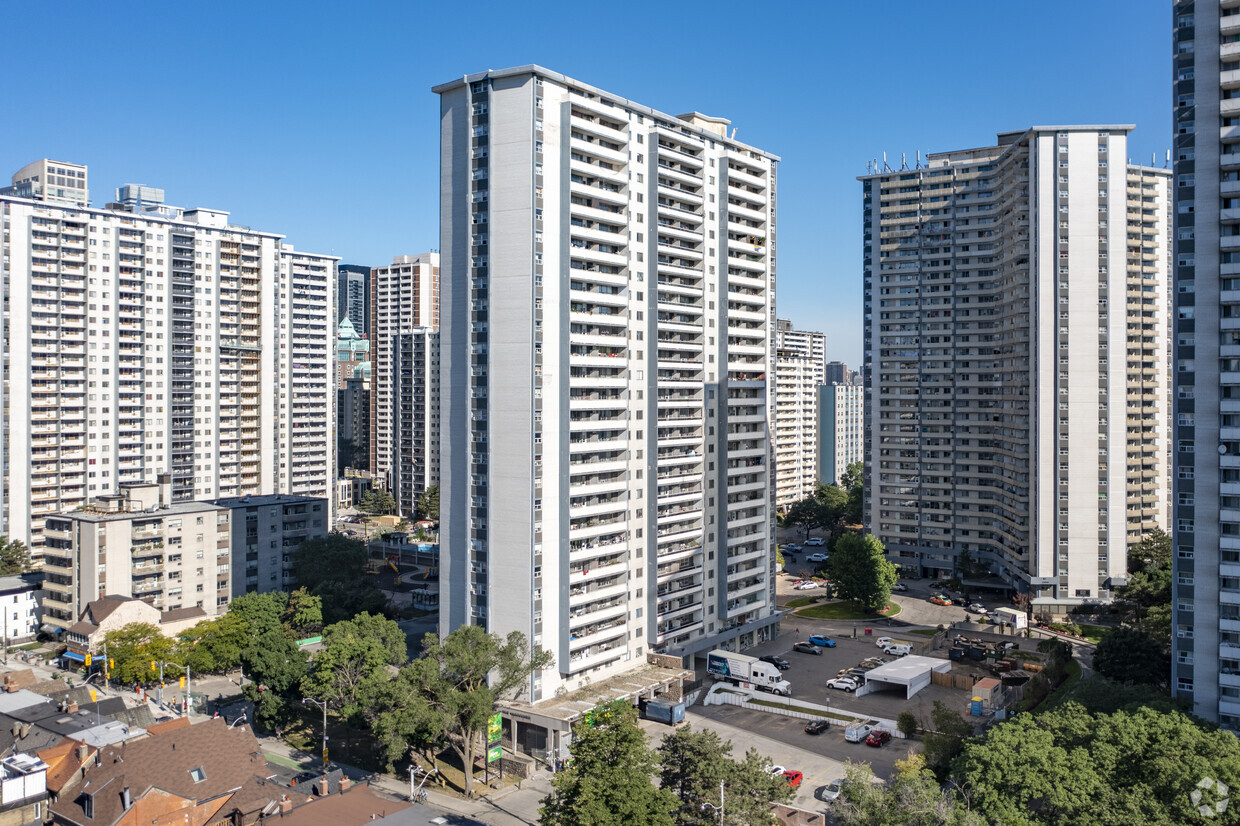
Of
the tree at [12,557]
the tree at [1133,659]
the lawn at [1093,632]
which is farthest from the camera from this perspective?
the tree at [12,557]

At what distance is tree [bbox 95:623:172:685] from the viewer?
78938 mm

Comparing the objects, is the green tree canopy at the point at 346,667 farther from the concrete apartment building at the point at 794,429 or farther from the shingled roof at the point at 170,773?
the concrete apartment building at the point at 794,429

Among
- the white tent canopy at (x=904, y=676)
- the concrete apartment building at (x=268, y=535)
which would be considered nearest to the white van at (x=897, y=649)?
the white tent canopy at (x=904, y=676)

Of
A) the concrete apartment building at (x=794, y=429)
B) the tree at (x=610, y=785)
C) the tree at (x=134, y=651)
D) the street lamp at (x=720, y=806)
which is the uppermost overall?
the concrete apartment building at (x=794, y=429)

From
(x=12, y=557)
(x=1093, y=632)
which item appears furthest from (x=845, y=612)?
(x=12, y=557)

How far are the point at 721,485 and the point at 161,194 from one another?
109 metres

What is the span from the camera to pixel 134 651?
262ft

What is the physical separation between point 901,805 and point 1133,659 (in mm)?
38194

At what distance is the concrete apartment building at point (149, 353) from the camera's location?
→ 11488 centimetres

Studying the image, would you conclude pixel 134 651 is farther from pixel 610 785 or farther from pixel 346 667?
pixel 610 785

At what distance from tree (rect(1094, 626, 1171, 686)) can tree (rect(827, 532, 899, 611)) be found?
30387mm

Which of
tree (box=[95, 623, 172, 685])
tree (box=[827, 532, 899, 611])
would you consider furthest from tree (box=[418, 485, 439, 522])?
tree (box=[827, 532, 899, 611])

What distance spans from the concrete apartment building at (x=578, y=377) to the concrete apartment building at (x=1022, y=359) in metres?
42.8

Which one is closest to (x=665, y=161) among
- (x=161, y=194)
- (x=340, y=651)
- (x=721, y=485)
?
(x=721, y=485)
